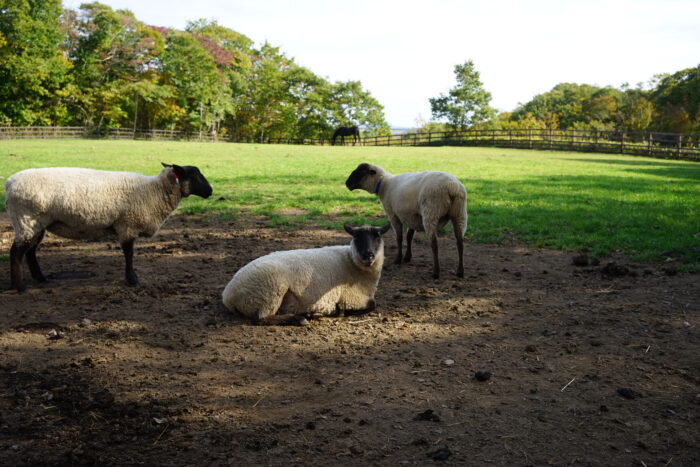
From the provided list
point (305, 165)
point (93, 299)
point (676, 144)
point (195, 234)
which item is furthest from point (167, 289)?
point (676, 144)

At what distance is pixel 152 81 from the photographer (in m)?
58.8

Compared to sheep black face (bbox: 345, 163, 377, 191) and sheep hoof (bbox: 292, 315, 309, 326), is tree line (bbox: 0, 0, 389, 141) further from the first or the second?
sheep hoof (bbox: 292, 315, 309, 326)

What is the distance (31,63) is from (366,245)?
5242 centimetres

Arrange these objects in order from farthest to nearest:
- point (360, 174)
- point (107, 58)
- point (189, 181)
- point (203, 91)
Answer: point (203, 91), point (107, 58), point (360, 174), point (189, 181)

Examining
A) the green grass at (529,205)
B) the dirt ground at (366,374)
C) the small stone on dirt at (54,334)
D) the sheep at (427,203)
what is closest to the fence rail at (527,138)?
the green grass at (529,205)

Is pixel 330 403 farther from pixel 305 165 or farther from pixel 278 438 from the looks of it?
pixel 305 165

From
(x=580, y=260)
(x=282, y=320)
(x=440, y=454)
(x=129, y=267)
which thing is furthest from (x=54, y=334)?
(x=580, y=260)

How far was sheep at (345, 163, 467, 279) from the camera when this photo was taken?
714 cm

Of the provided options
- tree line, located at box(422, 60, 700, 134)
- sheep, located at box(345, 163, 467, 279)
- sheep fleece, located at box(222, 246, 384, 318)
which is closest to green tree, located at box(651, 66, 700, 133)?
tree line, located at box(422, 60, 700, 134)

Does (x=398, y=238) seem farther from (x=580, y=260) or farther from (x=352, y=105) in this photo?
(x=352, y=105)

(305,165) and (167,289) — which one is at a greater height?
(305,165)

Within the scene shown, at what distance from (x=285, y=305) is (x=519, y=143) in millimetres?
42604

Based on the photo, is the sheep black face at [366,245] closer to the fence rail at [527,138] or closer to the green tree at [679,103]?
the fence rail at [527,138]

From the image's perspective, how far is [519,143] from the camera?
1735 inches
